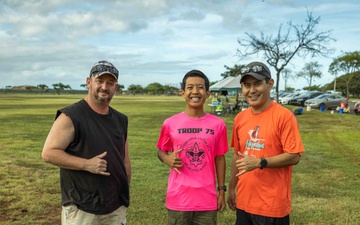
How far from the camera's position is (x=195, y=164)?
2799 mm

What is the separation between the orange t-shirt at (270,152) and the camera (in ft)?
8.45

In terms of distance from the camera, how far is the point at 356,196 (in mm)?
5828

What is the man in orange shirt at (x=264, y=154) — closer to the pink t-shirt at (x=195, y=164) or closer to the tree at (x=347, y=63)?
the pink t-shirt at (x=195, y=164)

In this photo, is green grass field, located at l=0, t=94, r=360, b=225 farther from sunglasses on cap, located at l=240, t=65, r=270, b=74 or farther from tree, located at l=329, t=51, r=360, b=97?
tree, located at l=329, t=51, r=360, b=97

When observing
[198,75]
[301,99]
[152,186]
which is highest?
[198,75]

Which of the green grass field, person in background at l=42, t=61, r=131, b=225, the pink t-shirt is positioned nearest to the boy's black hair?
the pink t-shirt

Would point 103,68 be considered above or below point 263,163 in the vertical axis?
above

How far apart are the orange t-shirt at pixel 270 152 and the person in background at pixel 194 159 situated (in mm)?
260

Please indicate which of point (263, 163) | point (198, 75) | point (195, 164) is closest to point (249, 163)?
point (263, 163)

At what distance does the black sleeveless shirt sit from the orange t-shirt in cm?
108

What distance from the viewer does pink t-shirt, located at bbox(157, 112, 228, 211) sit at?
275cm

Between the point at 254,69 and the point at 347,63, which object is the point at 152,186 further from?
the point at 347,63

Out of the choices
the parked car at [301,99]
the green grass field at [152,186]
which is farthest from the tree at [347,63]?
the green grass field at [152,186]

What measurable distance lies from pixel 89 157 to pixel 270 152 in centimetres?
142
